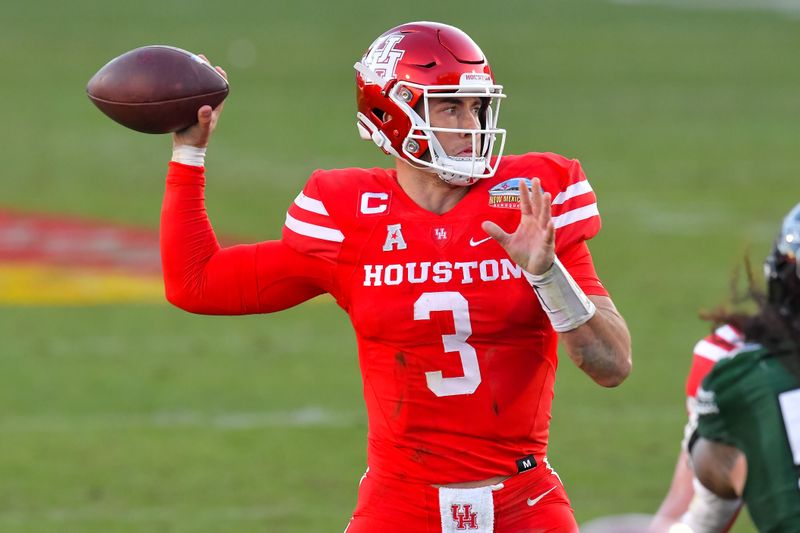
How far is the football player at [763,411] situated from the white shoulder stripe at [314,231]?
107 centimetres

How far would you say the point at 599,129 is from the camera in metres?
18.2

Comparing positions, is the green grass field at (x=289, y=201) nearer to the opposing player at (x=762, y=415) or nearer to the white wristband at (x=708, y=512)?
the white wristband at (x=708, y=512)

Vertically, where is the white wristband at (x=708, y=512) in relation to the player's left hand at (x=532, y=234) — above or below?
below

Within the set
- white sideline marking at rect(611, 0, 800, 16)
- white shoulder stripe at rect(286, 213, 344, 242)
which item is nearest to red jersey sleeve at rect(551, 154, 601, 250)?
white shoulder stripe at rect(286, 213, 344, 242)

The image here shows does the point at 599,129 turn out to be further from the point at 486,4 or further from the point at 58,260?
the point at 486,4

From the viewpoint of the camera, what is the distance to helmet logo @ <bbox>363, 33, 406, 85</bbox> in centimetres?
430

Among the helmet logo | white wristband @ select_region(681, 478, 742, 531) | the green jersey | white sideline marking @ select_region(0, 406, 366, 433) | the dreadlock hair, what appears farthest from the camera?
white sideline marking @ select_region(0, 406, 366, 433)

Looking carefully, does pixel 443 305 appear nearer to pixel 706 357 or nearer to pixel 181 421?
pixel 706 357

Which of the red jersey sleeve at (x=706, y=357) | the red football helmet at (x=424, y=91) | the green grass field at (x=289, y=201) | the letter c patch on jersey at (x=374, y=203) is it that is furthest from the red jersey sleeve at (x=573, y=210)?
the green grass field at (x=289, y=201)

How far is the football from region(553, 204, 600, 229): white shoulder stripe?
105 cm

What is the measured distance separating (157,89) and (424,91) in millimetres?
759

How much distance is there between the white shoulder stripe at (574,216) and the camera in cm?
405

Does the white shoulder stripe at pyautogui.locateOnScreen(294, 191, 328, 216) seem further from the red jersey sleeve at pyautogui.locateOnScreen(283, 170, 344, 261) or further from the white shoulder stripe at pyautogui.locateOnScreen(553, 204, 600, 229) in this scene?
the white shoulder stripe at pyautogui.locateOnScreen(553, 204, 600, 229)

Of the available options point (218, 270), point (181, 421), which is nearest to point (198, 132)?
point (218, 270)
